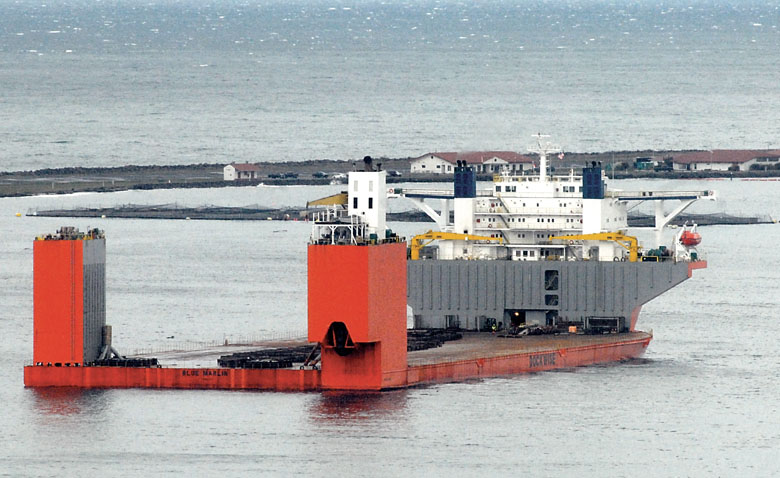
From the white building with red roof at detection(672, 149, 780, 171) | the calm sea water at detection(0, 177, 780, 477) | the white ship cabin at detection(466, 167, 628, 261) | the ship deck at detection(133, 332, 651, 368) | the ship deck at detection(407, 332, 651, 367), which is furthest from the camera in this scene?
the white building with red roof at detection(672, 149, 780, 171)

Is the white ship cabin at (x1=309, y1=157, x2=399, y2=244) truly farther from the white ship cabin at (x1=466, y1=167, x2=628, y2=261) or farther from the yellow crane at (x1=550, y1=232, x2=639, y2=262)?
the white ship cabin at (x1=466, y1=167, x2=628, y2=261)

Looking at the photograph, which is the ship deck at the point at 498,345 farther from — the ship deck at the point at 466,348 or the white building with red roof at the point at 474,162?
the white building with red roof at the point at 474,162

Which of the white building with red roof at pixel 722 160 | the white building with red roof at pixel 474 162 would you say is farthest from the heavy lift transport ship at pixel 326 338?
the white building with red roof at pixel 722 160

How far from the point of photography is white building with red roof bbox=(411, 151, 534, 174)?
144750 millimetres

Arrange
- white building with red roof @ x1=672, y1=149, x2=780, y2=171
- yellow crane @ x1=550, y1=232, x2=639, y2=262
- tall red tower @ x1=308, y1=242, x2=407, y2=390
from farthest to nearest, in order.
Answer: white building with red roof @ x1=672, y1=149, x2=780, y2=171
yellow crane @ x1=550, y1=232, x2=639, y2=262
tall red tower @ x1=308, y1=242, x2=407, y2=390

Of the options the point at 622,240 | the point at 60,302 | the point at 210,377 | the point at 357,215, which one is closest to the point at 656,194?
the point at 622,240

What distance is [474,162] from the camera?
14588 centimetres

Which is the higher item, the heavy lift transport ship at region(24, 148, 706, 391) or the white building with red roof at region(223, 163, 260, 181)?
the white building with red roof at region(223, 163, 260, 181)

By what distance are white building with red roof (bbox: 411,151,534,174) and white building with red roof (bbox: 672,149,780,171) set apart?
10.4m

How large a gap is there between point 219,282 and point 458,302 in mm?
22876

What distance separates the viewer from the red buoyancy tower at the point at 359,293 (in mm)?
63312

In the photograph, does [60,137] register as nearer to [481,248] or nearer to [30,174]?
[30,174]

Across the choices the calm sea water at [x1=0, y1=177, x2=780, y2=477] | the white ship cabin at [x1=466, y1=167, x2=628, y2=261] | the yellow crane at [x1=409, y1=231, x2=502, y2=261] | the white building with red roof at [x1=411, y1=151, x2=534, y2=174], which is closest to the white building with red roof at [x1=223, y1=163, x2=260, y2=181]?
the white building with red roof at [x1=411, y1=151, x2=534, y2=174]

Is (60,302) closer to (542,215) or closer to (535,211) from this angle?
(535,211)
